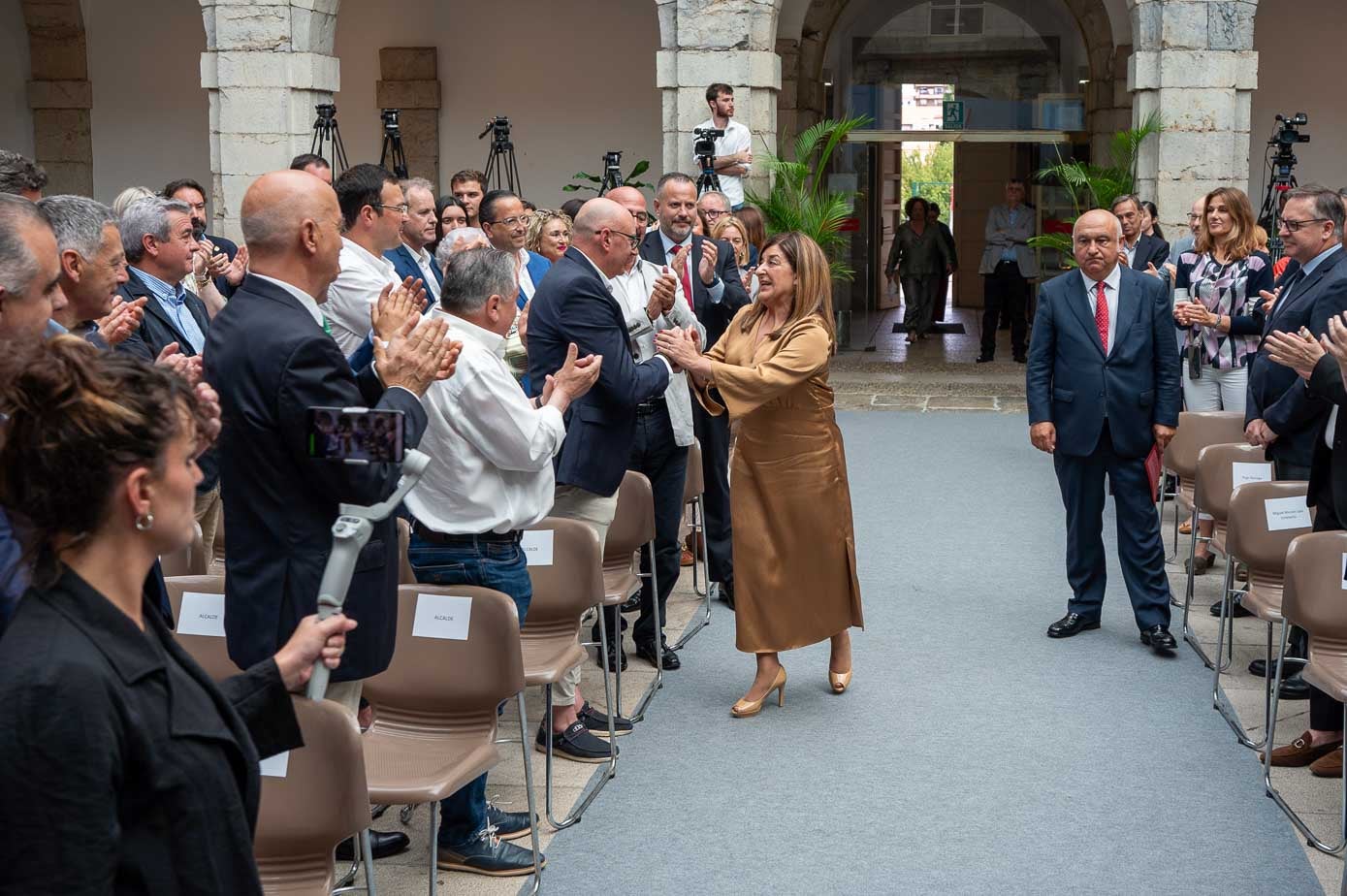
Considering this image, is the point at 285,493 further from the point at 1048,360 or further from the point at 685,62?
the point at 685,62

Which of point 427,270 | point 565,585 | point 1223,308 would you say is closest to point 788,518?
point 565,585

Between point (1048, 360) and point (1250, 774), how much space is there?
2084mm

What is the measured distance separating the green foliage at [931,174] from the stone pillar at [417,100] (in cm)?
1851

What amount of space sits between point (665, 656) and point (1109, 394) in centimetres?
218

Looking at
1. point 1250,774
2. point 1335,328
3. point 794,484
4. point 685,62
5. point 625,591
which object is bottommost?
point 1250,774

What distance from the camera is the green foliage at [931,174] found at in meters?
36.1

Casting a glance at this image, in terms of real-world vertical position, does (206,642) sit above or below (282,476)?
below

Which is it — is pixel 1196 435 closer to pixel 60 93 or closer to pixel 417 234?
pixel 417 234

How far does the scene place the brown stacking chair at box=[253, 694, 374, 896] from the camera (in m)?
2.79

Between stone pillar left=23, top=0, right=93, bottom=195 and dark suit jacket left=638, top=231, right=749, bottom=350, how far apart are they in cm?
1198

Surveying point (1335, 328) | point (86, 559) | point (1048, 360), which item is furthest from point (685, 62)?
point (86, 559)

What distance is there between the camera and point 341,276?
177 inches

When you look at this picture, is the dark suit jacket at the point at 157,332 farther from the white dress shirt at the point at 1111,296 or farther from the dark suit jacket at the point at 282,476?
the white dress shirt at the point at 1111,296

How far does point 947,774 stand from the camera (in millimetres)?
4809
